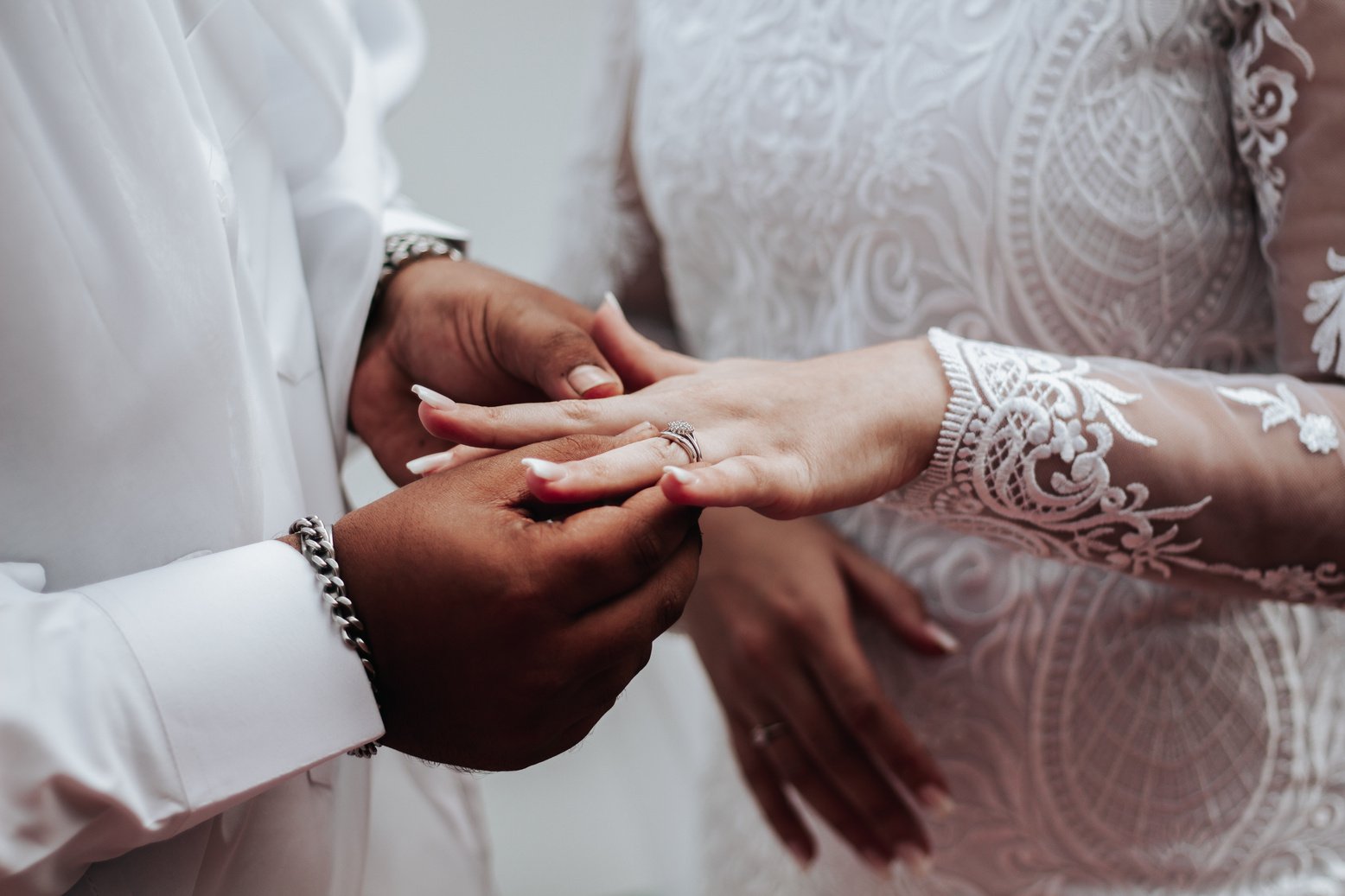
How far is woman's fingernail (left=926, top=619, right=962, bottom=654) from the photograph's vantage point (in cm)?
94

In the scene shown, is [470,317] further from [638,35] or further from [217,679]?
[638,35]

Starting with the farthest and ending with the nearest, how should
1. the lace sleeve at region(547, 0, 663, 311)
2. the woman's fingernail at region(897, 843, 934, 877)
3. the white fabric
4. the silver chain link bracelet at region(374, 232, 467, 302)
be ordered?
the lace sleeve at region(547, 0, 663, 311)
the woman's fingernail at region(897, 843, 934, 877)
the silver chain link bracelet at region(374, 232, 467, 302)
the white fabric

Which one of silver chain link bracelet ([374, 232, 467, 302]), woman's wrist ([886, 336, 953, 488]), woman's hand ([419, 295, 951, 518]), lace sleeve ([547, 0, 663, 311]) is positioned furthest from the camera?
lace sleeve ([547, 0, 663, 311])

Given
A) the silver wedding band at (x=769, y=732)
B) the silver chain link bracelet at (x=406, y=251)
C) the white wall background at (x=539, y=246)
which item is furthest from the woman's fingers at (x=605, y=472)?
the white wall background at (x=539, y=246)

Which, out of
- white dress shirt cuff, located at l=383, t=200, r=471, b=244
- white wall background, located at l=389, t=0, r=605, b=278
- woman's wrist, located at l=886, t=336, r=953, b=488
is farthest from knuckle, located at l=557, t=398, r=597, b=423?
white wall background, located at l=389, t=0, r=605, b=278

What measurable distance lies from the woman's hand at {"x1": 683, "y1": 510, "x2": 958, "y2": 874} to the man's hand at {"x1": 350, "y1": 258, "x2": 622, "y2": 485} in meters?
0.32

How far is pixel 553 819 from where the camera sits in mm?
2029

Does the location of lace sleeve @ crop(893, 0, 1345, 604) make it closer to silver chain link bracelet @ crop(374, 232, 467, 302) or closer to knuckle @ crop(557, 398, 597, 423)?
knuckle @ crop(557, 398, 597, 423)

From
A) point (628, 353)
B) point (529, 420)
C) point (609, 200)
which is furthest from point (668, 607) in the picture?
point (609, 200)

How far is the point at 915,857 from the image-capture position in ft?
3.14

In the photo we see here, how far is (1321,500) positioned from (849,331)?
0.44 m

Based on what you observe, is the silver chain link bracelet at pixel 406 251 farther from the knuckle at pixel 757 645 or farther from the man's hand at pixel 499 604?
the knuckle at pixel 757 645

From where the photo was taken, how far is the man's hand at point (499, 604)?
500 millimetres

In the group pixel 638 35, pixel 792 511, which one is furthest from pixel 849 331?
pixel 638 35
